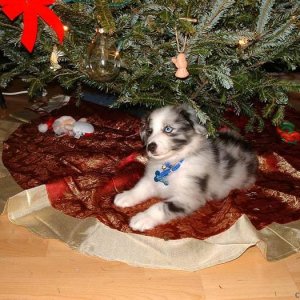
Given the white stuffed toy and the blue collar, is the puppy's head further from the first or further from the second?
the white stuffed toy

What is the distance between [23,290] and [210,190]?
1.11 m

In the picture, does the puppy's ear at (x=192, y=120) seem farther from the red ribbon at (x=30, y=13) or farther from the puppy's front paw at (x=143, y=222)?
the red ribbon at (x=30, y=13)

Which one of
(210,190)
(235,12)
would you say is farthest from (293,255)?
(235,12)

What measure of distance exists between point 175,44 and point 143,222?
928 mm

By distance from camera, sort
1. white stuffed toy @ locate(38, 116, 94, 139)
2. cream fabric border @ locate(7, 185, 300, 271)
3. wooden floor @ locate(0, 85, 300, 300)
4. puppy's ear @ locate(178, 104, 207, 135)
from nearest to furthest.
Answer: wooden floor @ locate(0, 85, 300, 300), cream fabric border @ locate(7, 185, 300, 271), puppy's ear @ locate(178, 104, 207, 135), white stuffed toy @ locate(38, 116, 94, 139)

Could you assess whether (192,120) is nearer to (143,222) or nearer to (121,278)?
(143,222)

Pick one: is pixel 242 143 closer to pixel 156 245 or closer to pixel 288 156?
pixel 288 156

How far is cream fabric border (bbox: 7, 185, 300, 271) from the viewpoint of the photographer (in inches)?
73.5

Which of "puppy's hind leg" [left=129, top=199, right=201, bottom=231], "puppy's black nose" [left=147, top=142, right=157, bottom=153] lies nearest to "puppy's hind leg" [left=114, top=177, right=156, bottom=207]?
"puppy's hind leg" [left=129, top=199, right=201, bottom=231]

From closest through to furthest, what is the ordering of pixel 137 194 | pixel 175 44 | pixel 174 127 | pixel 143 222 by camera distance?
1. pixel 175 44
2. pixel 143 222
3. pixel 174 127
4. pixel 137 194

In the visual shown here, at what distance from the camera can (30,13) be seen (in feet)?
5.65

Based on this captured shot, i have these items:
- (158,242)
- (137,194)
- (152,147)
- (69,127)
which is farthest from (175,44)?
(69,127)

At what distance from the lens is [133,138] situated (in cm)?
288

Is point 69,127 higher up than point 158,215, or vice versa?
point 158,215
